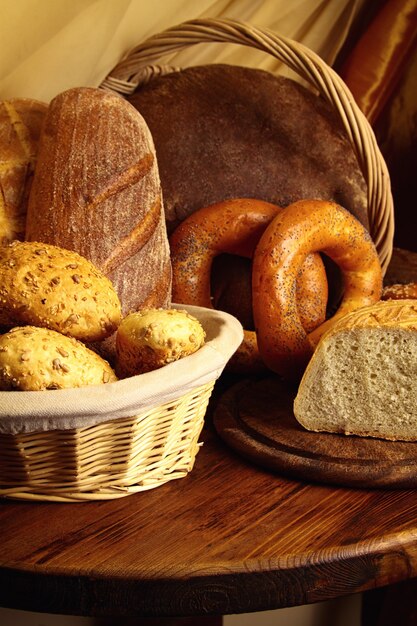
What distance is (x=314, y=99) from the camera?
5.63 feet

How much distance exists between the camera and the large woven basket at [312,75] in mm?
1494

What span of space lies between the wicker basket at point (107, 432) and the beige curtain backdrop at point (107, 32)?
33.6 inches

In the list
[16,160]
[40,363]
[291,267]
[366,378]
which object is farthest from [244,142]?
[40,363]

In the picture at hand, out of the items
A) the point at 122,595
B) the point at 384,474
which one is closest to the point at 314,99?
A: the point at 384,474

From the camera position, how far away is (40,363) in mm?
912

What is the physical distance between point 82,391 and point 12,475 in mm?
180

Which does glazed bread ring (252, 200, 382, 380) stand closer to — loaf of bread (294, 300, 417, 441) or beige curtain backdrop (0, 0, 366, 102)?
loaf of bread (294, 300, 417, 441)

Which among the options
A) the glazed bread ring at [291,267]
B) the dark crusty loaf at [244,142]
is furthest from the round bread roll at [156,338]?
the dark crusty loaf at [244,142]

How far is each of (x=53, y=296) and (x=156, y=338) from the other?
0.51 feet

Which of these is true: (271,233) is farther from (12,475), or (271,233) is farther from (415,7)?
(415,7)

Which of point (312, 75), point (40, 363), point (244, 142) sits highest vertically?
point (312, 75)

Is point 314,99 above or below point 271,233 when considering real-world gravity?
above

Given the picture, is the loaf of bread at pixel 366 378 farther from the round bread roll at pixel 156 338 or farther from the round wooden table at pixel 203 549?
the round bread roll at pixel 156 338

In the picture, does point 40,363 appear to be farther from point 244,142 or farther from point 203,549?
point 244,142
